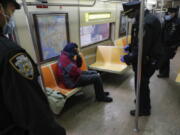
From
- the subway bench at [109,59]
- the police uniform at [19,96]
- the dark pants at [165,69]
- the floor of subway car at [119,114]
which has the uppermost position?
the police uniform at [19,96]

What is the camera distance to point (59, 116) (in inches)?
99.7

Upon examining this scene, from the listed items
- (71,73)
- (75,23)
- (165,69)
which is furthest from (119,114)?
(165,69)

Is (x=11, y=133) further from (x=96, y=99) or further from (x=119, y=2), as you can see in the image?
(x=119, y=2)

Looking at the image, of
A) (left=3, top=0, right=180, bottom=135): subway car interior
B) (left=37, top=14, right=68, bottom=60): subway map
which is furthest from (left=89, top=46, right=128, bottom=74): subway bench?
(left=37, top=14, right=68, bottom=60): subway map

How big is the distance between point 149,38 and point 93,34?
2.30 m

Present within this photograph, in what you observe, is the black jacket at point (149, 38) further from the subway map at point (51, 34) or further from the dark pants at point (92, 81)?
the subway map at point (51, 34)

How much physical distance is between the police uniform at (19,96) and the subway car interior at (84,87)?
0.99 meters

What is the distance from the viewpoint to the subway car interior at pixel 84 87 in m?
2.18

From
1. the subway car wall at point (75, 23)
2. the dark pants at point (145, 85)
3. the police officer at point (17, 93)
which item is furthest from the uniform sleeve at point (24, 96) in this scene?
the dark pants at point (145, 85)

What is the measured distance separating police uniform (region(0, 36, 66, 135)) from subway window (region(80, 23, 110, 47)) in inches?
116

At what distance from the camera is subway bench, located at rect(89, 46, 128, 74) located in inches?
141

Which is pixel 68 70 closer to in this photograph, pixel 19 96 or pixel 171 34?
pixel 19 96

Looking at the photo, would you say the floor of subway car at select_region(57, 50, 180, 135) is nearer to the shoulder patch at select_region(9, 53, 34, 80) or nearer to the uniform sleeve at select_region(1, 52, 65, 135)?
the uniform sleeve at select_region(1, 52, 65, 135)

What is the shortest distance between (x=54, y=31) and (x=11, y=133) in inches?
86.2
